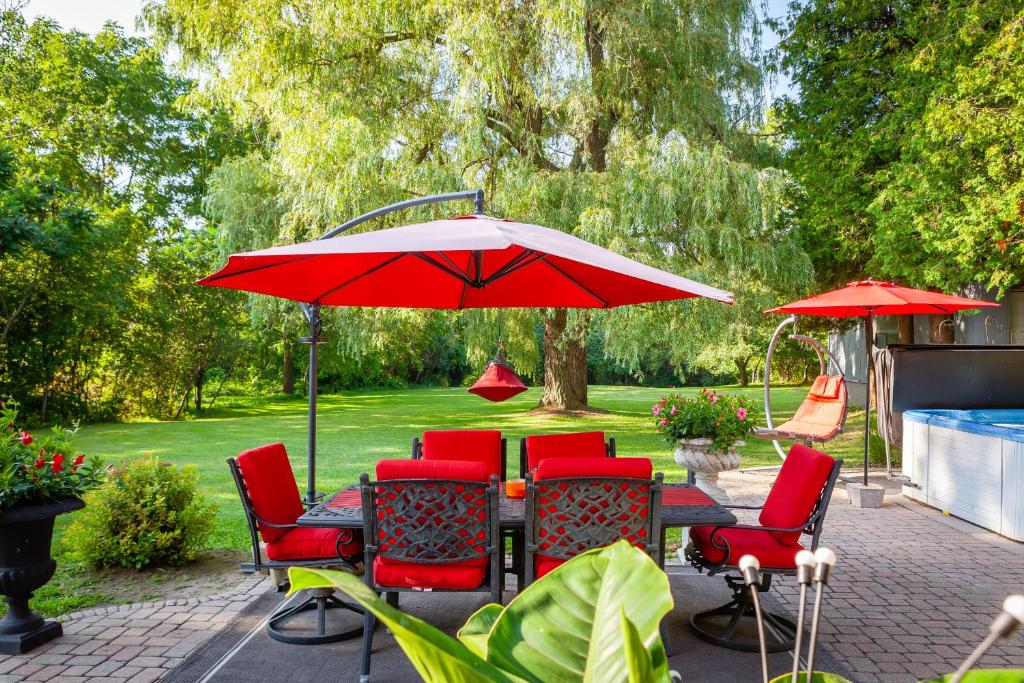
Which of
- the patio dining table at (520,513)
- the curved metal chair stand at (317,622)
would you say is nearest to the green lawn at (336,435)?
the curved metal chair stand at (317,622)

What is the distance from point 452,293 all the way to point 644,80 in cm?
860

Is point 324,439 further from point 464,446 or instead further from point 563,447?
point 563,447

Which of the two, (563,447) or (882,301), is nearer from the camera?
(563,447)

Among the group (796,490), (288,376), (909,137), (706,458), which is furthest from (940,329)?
(288,376)

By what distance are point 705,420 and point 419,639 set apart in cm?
652

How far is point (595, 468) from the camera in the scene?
3.61 m

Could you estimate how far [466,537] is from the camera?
12.1ft

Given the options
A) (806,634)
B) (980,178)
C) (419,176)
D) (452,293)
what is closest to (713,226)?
(980,178)

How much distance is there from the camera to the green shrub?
5.42 metres

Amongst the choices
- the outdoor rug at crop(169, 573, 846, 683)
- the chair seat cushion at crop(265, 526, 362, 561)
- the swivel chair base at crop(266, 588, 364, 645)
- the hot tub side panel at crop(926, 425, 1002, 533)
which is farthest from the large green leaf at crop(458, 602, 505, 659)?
the hot tub side panel at crop(926, 425, 1002, 533)

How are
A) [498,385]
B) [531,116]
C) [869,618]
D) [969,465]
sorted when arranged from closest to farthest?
[869,618] < [498,385] < [969,465] < [531,116]

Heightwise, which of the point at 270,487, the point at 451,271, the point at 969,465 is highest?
the point at 451,271

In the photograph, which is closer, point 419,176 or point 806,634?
point 806,634

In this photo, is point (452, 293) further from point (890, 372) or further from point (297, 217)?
point (297, 217)
